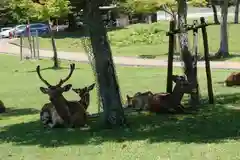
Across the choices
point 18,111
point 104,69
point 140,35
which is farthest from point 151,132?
point 140,35

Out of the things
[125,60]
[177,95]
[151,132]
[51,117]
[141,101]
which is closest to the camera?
[151,132]

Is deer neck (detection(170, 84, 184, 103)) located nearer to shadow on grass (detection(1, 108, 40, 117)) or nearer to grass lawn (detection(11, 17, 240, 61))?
shadow on grass (detection(1, 108, 40, 117))

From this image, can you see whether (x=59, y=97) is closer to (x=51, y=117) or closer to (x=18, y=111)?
(x=51, y=117)

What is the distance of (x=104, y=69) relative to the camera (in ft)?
37.2

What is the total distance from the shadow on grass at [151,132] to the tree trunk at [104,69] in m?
0.37

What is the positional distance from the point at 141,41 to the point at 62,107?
3089cm

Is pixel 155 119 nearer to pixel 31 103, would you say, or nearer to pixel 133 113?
pixel 133 113

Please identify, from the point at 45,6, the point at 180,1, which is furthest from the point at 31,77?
the point at 180,1

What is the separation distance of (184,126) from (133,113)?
2318 mm

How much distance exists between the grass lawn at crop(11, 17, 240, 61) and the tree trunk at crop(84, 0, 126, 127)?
22.9 m

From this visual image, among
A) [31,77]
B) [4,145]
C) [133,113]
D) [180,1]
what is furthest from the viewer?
[31,77]

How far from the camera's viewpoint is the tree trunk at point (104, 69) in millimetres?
11305

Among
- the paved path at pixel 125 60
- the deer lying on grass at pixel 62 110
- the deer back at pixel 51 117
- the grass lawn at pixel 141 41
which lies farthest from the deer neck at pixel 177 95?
the grass lawn at pixel 141 41

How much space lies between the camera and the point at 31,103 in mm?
18188
